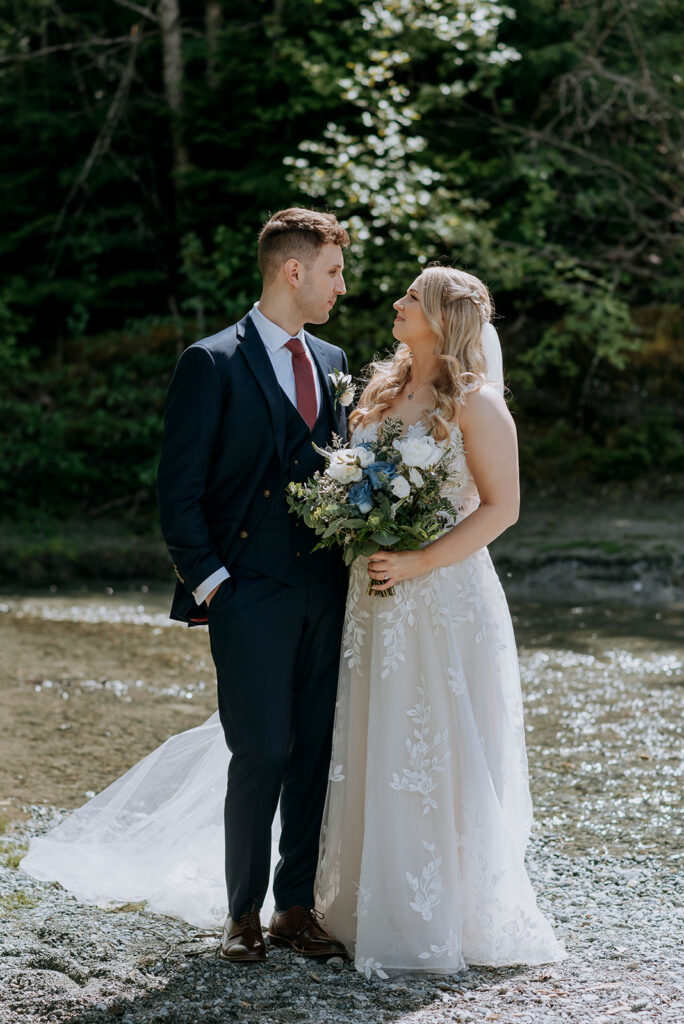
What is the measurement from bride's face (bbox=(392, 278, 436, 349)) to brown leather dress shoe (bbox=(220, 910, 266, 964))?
1967 millimetres

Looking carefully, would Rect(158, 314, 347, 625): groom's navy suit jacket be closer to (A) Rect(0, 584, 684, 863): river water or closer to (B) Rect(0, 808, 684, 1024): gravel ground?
(B) Rect(0, 808, 684, 1024): gravel ground

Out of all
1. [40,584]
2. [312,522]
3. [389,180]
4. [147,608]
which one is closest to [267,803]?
[312,522]

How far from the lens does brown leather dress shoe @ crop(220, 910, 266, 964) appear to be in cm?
359

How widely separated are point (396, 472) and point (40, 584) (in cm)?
884

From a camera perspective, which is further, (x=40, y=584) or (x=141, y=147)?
(x=141, y=147)

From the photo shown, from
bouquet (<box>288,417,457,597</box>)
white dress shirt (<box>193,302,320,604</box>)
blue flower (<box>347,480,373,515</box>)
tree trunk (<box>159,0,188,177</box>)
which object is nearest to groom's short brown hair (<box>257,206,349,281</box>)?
white dress shirt (<box>193,302,320,604</box>)

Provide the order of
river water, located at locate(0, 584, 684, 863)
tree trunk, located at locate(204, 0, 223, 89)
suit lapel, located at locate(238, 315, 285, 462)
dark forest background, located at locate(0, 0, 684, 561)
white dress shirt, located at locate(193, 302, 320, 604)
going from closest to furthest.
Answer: suit lapel, located at locate(238, 315, 285, 462) < white dress shirt, located at locate(193, 302, 320, 604) < river water, located at locate(0, 584, 684, 863) < dark forest background, located at locate(0, 0, 684, 561) < tree trunk, located at locate(204, 0, 223, 89)

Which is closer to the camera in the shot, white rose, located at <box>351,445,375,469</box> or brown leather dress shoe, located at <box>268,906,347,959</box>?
white rose, located at <box>351,445,375,469</box>

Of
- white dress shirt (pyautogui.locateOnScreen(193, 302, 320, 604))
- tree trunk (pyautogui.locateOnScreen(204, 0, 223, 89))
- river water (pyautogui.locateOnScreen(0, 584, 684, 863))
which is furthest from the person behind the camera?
tree trunk (pyautogui.locateOnScreen(204, 0, 223, 89))

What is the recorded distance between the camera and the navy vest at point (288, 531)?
362 cm

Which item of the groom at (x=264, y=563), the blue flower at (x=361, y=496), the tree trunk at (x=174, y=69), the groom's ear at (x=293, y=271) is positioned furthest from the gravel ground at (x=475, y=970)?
the tree trunk at (x=174, y=69)

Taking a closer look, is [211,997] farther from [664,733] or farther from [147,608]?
[147,608]

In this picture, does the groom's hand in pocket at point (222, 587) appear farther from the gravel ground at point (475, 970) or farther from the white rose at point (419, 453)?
the gravel ground at point (475, 970)

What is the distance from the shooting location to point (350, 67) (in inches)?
505
